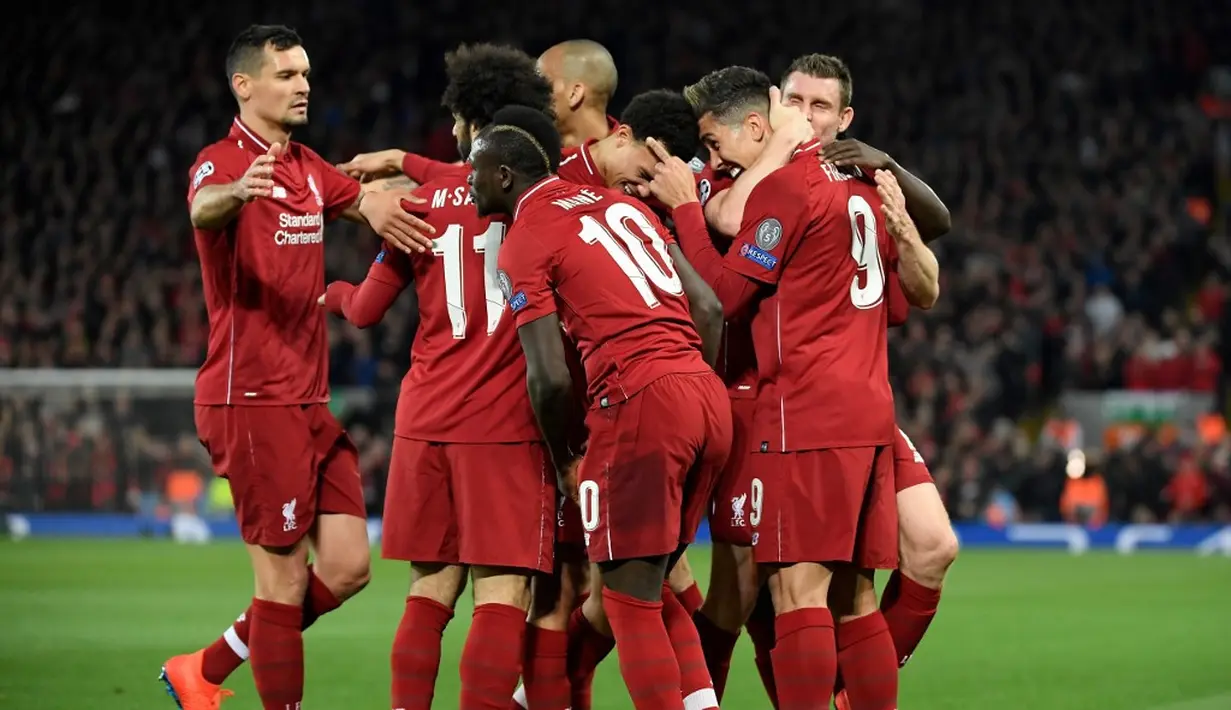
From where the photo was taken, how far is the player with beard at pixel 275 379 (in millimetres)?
6855

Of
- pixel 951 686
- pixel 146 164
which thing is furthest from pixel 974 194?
pixel 951 686

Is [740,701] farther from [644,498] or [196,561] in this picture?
[196,561]

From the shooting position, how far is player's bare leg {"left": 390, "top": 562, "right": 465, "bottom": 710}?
20.2 feet

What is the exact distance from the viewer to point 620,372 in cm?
578

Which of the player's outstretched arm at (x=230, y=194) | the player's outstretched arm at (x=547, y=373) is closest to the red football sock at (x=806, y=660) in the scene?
the player's outstretched arm at (x=547, y=373)

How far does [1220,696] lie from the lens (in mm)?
8477

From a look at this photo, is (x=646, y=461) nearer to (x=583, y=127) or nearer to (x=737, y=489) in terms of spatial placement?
(x=737, y=489)

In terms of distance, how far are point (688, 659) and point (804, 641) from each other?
43 centimetres

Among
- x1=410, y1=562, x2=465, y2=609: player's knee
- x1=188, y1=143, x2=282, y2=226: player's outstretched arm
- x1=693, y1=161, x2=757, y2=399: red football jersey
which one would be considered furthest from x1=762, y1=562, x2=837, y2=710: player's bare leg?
x1=188, y1=143, x2=282, y2=226: player's outstretched arm

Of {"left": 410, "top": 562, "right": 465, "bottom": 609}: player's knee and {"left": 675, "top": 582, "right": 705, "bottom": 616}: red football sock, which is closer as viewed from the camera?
{"left": 410, "top": 562, "right": 465, "bottom": 609}: player's knee

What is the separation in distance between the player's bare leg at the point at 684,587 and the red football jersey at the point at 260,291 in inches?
66.5

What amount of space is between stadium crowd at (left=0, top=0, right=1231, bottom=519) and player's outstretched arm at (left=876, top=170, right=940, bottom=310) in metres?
14.4

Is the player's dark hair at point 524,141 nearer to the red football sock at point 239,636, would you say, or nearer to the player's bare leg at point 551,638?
the player's bare leg at point 551,638

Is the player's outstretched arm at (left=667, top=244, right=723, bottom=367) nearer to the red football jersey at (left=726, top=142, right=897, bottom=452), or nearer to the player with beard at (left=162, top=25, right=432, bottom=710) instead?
the red football jersey at (left=726, top=142, right=897, bottom=452)
